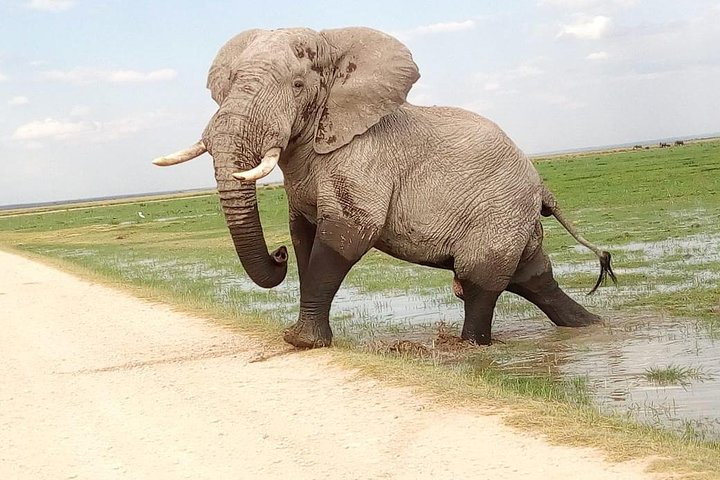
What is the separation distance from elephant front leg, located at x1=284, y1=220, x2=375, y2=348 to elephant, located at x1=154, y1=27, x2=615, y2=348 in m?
0.01

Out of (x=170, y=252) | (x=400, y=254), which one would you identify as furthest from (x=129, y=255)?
(x=400, y=254)

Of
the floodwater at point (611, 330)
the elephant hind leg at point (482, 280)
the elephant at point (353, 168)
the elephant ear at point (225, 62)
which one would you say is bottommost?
the floodwater at point (611, 330)

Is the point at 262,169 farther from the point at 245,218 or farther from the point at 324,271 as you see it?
the point at 324,271

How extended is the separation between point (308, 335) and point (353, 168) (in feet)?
5.14

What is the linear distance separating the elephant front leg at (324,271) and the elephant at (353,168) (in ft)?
0.04

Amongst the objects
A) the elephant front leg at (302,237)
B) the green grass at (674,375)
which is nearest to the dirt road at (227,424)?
the elephant front leg at (302,237)

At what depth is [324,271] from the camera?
873 cm

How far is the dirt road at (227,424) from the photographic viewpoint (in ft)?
17.7

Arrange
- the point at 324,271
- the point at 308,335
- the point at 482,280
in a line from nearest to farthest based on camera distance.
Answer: the point at 324,271
the point at 308,335
the point at 482,280

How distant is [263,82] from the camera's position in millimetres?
8242

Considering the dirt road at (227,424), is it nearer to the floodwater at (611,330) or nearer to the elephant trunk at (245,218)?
the elephant trunk at (245,218)

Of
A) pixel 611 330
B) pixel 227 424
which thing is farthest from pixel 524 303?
pixel 227 424

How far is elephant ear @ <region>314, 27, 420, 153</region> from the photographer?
882 centimetres

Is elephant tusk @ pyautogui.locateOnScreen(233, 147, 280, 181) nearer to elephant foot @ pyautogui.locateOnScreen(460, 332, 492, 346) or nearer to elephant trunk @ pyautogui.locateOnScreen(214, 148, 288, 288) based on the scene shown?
elephant trunk @ pyautogui.locateOnScreen(214, 148, 288, 288)
